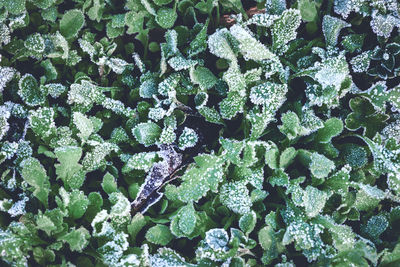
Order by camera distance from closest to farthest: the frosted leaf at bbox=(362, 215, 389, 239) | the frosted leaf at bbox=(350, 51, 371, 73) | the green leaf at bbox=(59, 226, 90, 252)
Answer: the green leaf at bbox=(59, 226, 90, 252), the frosted leaf at bbox=(362, 215, 389, 239), the frosted leaf at bbox=(350, 51, 371, 73)

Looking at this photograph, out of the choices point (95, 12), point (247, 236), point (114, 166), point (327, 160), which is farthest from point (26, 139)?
point (327, 160)

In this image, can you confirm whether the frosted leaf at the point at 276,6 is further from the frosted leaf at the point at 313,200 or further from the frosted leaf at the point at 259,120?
the frosted leaf at the point at 313,200

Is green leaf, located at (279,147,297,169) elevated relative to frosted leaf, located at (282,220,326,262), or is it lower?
elevated

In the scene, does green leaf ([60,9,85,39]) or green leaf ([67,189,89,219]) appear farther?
green leaf ([60,9,85,39])

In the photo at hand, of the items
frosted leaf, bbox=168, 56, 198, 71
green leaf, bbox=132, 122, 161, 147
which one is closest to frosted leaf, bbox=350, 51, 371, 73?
frosted leaf, bbox=168, 56, 198, 71

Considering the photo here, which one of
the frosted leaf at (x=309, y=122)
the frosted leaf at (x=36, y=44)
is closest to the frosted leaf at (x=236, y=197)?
the frosted leaf at (x=309, y=122)

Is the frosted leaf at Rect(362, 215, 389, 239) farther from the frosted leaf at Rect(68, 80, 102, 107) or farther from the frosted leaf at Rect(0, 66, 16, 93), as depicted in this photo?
the frosted leaf at Rect(0, 66, 16, 93)
